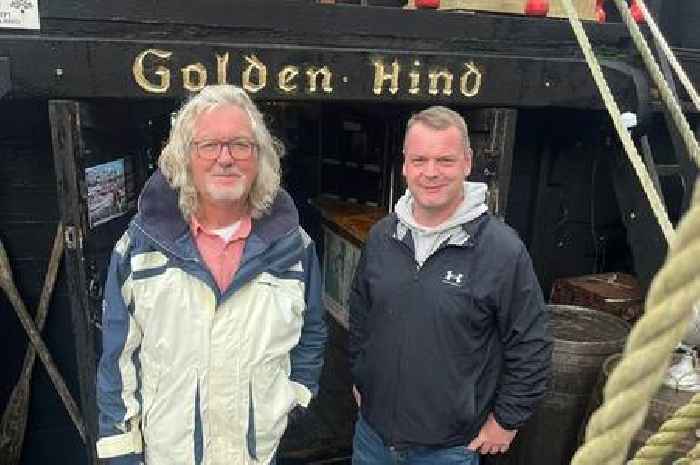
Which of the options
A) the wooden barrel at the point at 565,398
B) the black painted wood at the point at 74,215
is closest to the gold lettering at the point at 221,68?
the black painted wood at the point at 74,215

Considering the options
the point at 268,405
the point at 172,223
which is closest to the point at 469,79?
the point at 172,223

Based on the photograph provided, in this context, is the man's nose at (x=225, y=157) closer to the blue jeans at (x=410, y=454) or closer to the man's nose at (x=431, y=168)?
the man's nose at (x=431, y=168)

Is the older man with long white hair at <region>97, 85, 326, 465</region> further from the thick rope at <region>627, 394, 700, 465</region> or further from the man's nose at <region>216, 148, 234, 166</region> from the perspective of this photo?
the thick rope at <region>627, 394, 700, 465</region>

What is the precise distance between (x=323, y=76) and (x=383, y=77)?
33 cm

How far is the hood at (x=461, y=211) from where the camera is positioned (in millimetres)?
2240

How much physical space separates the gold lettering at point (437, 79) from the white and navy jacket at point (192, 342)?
1.45 m

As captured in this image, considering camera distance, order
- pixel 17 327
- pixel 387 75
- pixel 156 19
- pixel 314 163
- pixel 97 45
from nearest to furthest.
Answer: pixel 97 45
pixel 156 19
pixel 387 75
pixel 17 327
pixel 314 163

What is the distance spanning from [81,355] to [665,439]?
2.89m

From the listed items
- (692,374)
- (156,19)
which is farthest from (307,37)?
(692,374)

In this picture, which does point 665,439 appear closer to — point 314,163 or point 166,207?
point 166,207

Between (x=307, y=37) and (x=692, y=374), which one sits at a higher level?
(x=307, y=37)

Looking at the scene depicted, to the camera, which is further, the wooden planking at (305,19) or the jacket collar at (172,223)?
the wooden planking at (305,19)

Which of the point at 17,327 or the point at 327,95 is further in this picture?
the point at 17,327

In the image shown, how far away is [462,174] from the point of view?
87.9 inches
